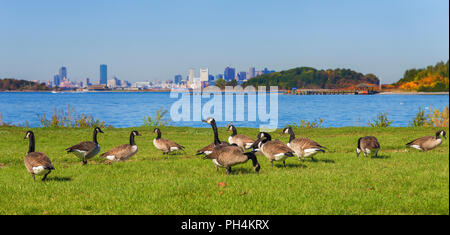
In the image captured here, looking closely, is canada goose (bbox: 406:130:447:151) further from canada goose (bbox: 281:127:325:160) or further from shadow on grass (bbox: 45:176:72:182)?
shadow on grass (bbox: 45:176:72:182)

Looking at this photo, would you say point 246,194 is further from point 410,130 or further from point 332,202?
point 410,130

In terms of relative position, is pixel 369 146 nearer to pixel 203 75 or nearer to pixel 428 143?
pixel 428 143

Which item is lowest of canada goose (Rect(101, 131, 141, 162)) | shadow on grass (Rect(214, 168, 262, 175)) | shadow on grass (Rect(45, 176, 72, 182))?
shadow on grass (Rect(45, 176, 72, 182))

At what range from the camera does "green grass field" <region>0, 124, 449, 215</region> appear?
9.15m

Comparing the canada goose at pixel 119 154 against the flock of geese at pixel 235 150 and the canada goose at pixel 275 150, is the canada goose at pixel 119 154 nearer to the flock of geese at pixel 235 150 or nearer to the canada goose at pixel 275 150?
the flock of geese at pixel 235 150

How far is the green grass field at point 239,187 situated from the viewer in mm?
9148

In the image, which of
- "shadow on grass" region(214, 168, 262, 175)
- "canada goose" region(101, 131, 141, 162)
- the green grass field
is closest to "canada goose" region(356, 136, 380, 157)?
the green grass field

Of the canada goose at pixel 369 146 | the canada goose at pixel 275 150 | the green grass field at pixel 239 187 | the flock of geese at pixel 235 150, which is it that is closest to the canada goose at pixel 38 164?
the flock of geese at pixel 235 150

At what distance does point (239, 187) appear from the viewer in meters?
11.0

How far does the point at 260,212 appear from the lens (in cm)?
867

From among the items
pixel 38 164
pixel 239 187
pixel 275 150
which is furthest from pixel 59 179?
pixel 275 150
